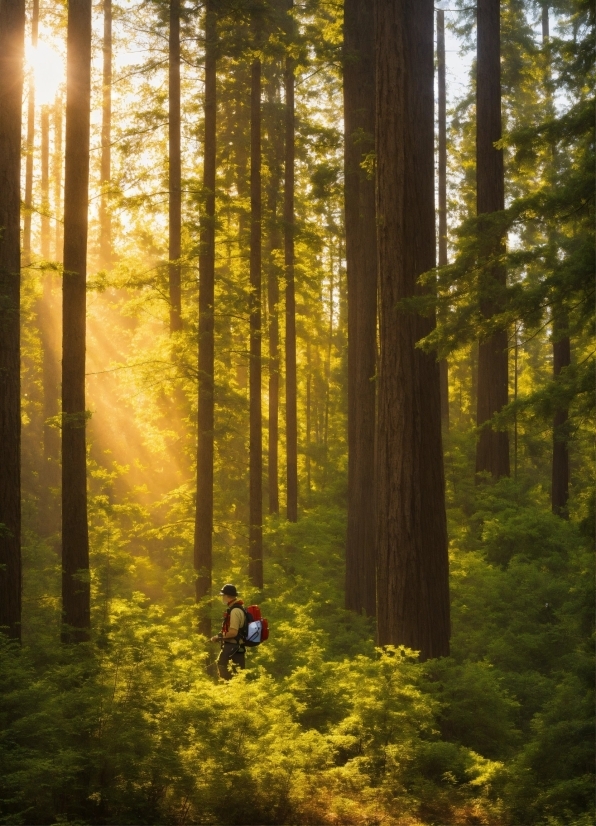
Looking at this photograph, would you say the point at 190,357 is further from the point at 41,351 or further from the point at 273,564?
the point at 41,351

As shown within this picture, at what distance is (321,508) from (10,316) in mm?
17687

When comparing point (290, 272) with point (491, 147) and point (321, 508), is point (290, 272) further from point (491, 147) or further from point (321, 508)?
point (321, 508)

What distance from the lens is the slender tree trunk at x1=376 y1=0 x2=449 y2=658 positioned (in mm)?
10039

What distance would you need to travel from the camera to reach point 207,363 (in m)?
16.8

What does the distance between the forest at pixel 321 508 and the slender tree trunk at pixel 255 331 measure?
0.07 meters

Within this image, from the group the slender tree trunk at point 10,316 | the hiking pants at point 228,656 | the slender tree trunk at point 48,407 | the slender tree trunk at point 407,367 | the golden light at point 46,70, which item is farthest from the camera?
the slender tree trunk at point 48,407

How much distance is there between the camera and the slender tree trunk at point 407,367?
10.0m

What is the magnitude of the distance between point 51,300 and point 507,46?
63.1 ft

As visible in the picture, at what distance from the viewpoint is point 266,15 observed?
15.5 metres

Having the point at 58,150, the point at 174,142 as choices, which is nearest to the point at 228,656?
the point at 174,142

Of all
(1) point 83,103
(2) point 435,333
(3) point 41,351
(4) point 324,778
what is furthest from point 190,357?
(3) point 41,351

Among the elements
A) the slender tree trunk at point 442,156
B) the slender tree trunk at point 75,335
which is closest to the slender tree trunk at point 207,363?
the slender tree trunk at point 75,335

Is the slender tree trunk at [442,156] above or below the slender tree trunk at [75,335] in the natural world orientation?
above

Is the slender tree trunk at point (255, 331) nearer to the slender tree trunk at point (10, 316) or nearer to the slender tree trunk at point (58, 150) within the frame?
the slender tree trunk at point (10, 316)
